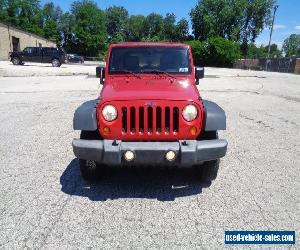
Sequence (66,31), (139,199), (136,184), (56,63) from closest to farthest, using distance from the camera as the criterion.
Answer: (139,199) < (136,184) < (56,63) < (66,31)

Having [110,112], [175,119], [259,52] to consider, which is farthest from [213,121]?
[259,52]

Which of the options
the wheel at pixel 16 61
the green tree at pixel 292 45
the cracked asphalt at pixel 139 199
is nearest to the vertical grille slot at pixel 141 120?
the cracked asphalt at pixel 139 199

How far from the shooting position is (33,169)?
524 cm

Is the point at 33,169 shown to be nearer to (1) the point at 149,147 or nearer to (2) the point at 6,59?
(1) the point at 149,147

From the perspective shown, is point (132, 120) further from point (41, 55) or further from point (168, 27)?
point (168, 27)

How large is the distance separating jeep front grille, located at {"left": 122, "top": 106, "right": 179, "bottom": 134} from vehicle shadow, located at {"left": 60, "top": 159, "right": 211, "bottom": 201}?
3.10 feet

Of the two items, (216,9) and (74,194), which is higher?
(216,9)

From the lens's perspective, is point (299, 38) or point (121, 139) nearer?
point (121, 139)

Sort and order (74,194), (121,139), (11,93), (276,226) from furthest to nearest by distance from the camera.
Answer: (11,93), (74,194), (121,139), (276,226)

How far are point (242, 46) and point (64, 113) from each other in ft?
250

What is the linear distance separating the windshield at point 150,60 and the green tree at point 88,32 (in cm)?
7504

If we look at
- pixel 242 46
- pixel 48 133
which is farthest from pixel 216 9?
pixel 48 133

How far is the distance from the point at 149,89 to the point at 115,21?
10796 cm

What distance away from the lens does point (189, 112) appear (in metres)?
4.09
